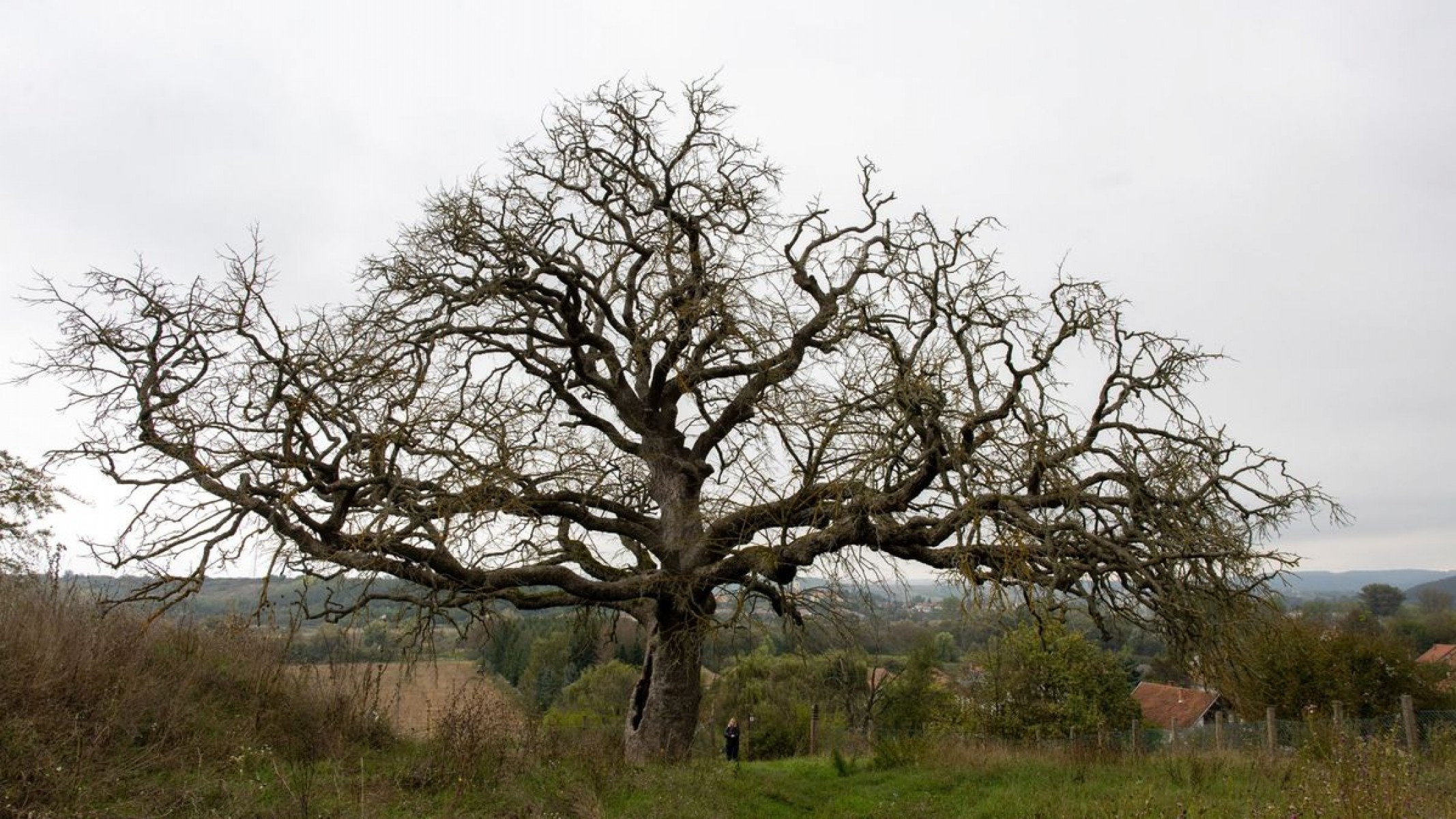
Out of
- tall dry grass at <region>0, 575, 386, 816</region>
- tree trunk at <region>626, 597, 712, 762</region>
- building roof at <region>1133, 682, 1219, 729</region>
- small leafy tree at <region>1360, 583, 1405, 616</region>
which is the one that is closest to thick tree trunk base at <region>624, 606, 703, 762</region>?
tree trunk at <region>626, 597, 712, 762</region>

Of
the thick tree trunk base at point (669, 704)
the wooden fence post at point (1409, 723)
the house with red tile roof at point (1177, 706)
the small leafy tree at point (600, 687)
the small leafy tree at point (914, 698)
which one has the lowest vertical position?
the house with red tile roof at point (1177, 706)

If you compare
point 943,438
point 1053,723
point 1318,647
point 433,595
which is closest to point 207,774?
point 433,595

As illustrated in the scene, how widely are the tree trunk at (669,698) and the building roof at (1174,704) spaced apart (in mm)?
45966

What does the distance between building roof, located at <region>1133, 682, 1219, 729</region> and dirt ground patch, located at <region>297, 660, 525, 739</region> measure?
48839 mm

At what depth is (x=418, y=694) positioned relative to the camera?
9.77 meters

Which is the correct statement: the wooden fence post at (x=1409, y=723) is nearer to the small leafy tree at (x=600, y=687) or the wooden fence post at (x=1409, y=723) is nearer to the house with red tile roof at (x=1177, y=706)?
the small leafy tree at (x=600, y=687)

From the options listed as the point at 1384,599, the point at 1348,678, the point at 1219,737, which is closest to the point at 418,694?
the point at 1219,737

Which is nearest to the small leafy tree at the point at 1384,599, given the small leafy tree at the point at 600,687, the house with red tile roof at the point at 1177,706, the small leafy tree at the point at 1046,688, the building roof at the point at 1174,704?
the building roof at the point at 1174,704

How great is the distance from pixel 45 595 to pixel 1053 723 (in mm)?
34535

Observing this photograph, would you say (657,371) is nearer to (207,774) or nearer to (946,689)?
(207,774)

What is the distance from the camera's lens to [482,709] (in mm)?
9180

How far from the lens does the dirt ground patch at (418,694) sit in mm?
9031

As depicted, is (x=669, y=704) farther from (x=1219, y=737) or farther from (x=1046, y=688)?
(x=1046, y=688)

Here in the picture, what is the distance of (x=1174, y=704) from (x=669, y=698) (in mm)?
Answer: 52687
